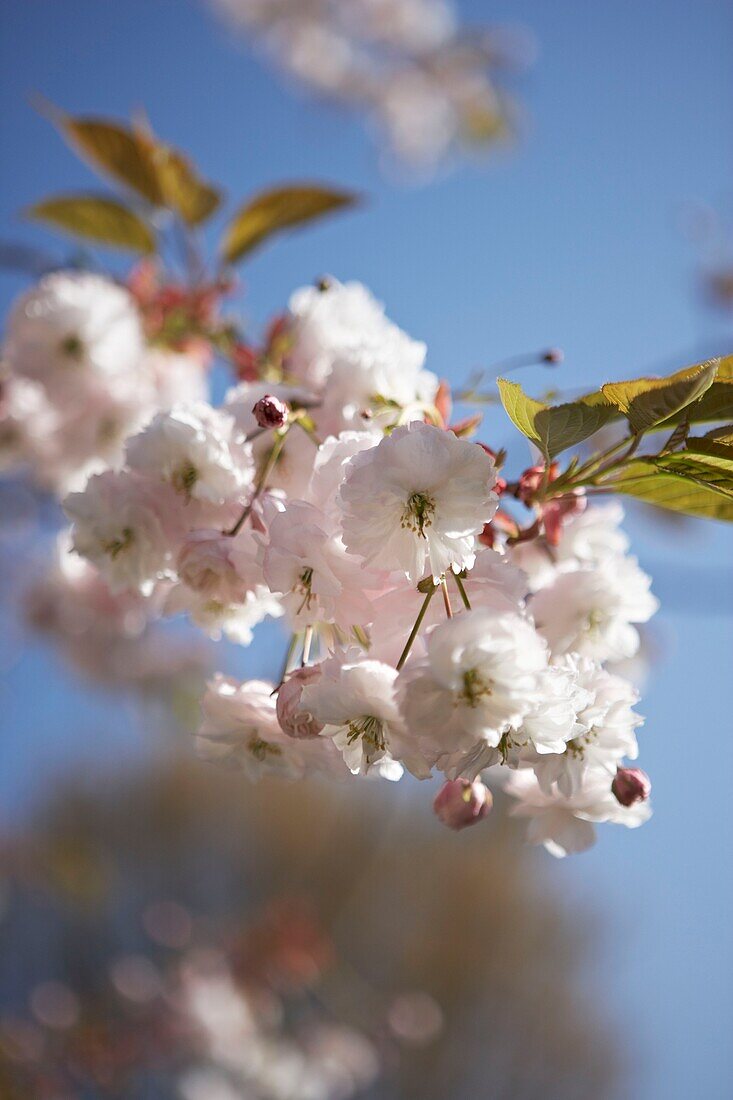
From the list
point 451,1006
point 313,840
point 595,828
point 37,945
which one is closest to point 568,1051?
point 451,1006

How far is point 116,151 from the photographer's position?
127 cm

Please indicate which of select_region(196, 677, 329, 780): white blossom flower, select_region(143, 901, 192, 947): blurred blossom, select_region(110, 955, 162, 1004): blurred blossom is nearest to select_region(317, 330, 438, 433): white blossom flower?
select_region(196, 677, 329, 780): white blossom flower

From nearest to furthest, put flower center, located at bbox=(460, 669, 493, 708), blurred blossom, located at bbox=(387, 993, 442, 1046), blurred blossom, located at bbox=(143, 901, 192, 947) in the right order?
1. flower center, located at bbox=(460, 669, 493, 708)
2. blurred blossom, located at bbox=(387, 993, 442, 1046)
3. blurred blossom, located at bbox=(143, 901, 192, 947)

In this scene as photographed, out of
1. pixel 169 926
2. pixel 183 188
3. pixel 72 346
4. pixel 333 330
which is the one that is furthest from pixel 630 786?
pixel 169 926

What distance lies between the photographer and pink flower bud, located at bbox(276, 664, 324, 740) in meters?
0.57

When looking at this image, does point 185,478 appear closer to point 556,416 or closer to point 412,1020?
point 556,416

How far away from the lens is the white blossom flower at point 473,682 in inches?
19.1

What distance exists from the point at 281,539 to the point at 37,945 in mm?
8619

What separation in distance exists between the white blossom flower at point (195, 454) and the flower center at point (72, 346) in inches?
22.9

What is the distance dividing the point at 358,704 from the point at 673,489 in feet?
0.98

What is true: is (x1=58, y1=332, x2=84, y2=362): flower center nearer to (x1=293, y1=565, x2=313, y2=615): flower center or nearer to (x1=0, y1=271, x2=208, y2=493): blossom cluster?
(x1=0, y1=271, x2=208, y2=493): blossom cluster

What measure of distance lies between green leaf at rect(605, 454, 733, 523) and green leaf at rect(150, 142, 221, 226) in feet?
2.95

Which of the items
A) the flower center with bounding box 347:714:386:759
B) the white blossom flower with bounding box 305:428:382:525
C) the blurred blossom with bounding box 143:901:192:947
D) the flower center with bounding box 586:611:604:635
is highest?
the blurred blossom with bounding box 143:901:192:947

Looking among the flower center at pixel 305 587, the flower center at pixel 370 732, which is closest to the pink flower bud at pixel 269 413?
the flower center at pixel 305 587
